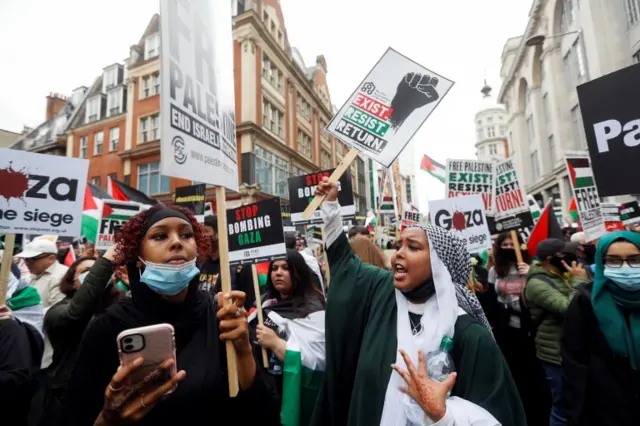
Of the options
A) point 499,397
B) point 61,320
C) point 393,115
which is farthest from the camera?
point 393,115

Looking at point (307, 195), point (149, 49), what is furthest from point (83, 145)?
point (307, 195)

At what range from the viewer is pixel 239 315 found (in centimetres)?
170

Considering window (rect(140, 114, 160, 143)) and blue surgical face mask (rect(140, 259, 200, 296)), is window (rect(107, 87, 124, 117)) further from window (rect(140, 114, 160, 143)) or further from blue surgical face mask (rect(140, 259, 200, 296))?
blue surgical face mask (rect(140, 259, 200, 296))

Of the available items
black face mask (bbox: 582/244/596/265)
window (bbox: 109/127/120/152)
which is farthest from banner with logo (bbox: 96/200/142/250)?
window (bbox: 109/127/120/152)

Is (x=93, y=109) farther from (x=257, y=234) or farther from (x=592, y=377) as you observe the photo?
(x=592, y=377)

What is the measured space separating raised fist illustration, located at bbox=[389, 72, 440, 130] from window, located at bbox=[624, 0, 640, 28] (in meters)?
19.6

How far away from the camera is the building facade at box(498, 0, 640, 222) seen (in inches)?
710

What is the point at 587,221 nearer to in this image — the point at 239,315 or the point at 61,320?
the point at 239,315

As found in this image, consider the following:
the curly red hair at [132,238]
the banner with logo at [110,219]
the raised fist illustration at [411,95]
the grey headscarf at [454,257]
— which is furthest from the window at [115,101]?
the grey headscarf at [454,257]

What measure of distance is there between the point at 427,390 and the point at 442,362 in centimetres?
23

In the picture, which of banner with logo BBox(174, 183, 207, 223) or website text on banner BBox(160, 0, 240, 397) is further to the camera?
banner with logo BBox(174, 183, 207, 223)

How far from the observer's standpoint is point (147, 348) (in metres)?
1.44

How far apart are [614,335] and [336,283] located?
6.52 ft

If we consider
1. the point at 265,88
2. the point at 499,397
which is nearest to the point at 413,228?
the point at 499,397
